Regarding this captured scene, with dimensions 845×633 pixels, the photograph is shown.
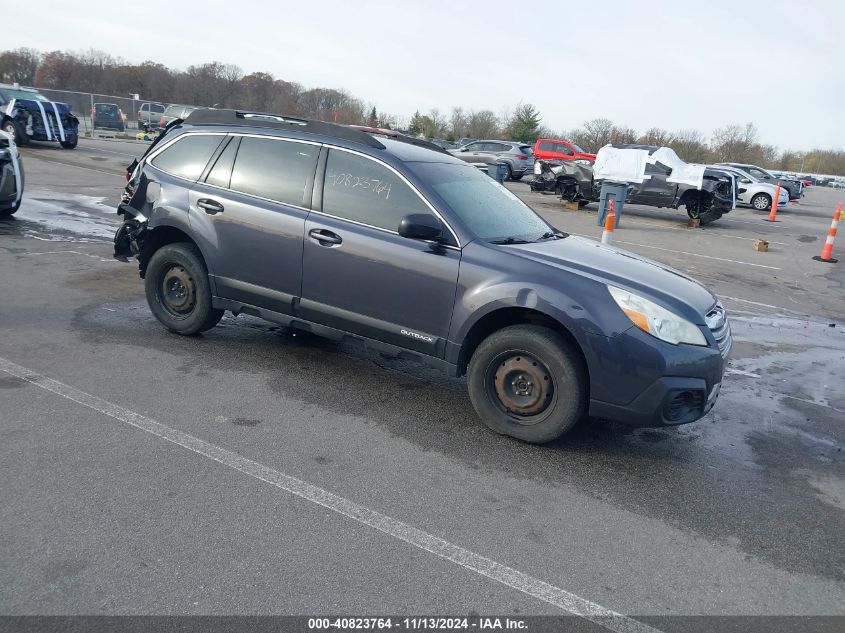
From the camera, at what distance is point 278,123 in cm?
591

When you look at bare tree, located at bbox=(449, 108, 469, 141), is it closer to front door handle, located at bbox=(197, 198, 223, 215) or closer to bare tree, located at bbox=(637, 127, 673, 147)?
bare tree, located at bbox=(637, 127, 673, 147)

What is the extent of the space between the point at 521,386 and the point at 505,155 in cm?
2822

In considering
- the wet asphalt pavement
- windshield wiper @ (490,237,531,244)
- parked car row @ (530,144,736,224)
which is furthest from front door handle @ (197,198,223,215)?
parked car row @ (530,144,736,224)

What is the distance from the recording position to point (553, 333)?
182 inches

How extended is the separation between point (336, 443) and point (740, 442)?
2839mm

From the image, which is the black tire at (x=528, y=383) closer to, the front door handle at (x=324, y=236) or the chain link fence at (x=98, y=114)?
the front door handle at (x=324, y=236)

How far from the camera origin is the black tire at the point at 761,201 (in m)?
29.1

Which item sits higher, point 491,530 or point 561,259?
point 561,259

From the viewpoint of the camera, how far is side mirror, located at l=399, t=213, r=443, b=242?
484 centimetres

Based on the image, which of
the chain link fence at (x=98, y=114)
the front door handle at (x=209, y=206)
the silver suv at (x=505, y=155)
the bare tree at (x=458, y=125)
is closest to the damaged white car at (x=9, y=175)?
the front door handle at (x=209, y=206)

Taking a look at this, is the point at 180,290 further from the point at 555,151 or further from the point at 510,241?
the point at 555,151

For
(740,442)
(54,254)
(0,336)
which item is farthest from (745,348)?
(54,254)

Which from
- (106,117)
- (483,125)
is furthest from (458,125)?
(106,117)

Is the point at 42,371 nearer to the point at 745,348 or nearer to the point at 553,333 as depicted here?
the point at 553,333
